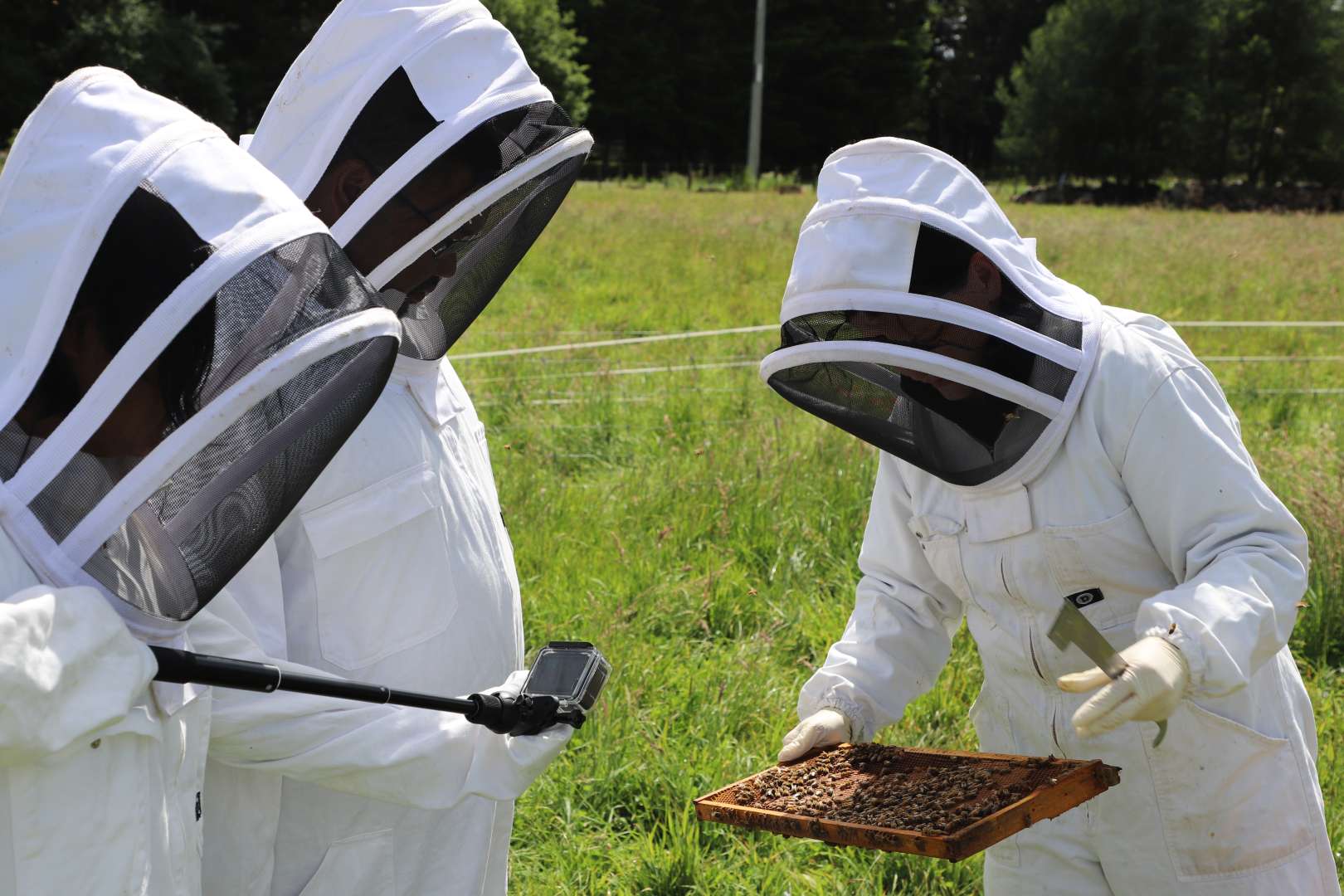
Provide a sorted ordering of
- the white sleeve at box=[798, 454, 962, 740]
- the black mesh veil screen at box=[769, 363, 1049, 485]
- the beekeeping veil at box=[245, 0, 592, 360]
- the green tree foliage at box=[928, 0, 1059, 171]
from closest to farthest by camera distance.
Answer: the beekeeping veil at box=[245, 0, 592, 360] → the black mesh veil screen at box=[769, 363, 1049, 485] → the white sleeve at box=[798, 454, 962, 740] → the green tree foliage at box=[928, 0, 1059, 171]

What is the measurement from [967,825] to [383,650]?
43.5 inches

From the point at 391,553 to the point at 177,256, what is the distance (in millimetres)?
765

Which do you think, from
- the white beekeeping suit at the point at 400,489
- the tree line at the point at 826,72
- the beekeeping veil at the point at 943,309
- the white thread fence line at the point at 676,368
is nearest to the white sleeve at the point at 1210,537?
the beekeeping veil at the point at 943,309

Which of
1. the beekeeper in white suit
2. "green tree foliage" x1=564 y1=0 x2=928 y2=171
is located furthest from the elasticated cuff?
"green tree foliage" x1=564 y1=0 x2=928 y2=171

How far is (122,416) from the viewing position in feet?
5.24

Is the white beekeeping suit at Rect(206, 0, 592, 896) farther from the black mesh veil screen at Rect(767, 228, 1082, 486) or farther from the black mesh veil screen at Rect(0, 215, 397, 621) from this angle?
the black mesh veil screen at Rect(767, 228, 1082, 486)

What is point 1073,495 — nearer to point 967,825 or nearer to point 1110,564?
point 1110,564

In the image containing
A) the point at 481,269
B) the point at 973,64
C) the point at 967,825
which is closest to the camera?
the point at 967,825

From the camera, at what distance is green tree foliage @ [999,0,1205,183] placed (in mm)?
48281

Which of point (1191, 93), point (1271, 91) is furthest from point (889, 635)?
point (1271, 91)

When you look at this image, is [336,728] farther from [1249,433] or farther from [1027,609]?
[1249,433]

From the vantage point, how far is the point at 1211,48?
48.8 metres

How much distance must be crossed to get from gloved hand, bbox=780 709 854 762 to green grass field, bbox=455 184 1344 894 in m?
0.93

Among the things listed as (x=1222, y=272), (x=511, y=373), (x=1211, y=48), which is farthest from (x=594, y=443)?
(x=1211, y=48)
